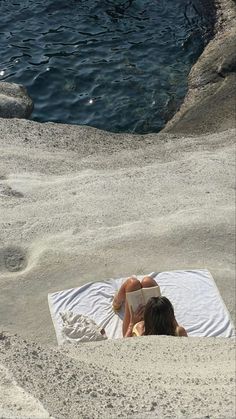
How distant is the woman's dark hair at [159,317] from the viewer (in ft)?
25.9

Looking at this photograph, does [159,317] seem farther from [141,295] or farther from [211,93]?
[211,93]

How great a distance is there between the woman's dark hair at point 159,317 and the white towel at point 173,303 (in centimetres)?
43

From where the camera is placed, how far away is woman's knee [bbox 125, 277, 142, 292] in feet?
27.9

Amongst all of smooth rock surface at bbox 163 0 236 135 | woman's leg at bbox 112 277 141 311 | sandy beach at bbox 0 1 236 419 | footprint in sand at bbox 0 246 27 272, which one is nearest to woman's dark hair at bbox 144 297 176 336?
sandy beach at bbox 0 1 236 419

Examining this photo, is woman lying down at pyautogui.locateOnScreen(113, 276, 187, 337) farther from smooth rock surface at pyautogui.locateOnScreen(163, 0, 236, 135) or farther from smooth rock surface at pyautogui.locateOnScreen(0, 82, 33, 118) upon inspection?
smooth rock surface at pyautogui.locateOnScreen(0, 82, 33, 118)

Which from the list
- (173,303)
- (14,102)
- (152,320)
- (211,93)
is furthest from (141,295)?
(14,102)

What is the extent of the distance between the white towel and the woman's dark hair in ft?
1.41

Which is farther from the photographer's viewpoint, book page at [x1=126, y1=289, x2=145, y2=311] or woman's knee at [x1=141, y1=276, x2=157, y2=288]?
woman's knee at [x1=141, y1=276, x2=157, y2=288]

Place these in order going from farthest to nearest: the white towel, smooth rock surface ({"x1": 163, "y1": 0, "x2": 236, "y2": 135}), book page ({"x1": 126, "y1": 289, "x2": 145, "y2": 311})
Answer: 1. smooth rock surface ({"x1": 163, "y1": 0, "x2": 236, "y2": 135})
2. book page ({"x1": 126, "y1": 289, "x2": 145, "y2": 311})
3. the white towel

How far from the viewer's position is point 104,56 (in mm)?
16406

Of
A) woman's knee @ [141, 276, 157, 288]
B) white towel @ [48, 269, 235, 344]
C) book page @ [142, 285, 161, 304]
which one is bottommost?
white towel @ [48, 269, 235, 344]

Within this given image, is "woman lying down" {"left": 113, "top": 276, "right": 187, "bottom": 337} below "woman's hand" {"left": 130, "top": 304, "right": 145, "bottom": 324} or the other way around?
the other way around

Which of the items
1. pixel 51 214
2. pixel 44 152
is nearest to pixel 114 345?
pixel 51 214

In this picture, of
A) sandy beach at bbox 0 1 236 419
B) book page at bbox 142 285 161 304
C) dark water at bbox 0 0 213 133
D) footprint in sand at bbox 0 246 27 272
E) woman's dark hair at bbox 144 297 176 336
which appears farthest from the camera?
dark water at bbox 0 0 213 133
